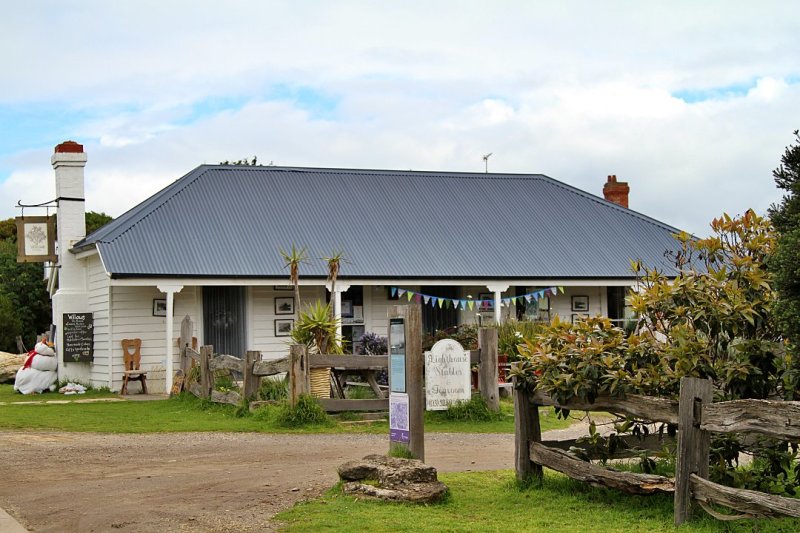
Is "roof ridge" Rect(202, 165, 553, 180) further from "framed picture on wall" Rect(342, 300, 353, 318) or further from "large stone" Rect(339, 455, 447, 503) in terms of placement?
"large stone" Rect(339, 455, 447, 503)

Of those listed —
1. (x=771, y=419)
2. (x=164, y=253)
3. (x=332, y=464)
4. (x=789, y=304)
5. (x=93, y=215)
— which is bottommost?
(x=332, y=464)

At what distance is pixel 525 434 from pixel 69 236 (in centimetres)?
1748

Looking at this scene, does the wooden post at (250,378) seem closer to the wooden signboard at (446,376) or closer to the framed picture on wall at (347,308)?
the wooden signboard at (446,376)

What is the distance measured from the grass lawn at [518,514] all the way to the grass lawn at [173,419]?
625 cm

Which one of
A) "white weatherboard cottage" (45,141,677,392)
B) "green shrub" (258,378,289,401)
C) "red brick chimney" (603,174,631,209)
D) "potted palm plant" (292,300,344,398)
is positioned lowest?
"green shrub" (258,378,289,401)

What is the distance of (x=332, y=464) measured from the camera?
12.1m

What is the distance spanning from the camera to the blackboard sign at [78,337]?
23891mm

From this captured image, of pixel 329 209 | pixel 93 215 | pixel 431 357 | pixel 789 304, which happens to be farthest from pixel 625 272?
pixel 93 215

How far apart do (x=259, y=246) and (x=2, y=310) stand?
16.3 meters

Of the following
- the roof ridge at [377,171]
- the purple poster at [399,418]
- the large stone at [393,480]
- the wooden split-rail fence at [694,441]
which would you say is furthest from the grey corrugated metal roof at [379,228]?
the wooden split-rail fence at [694,441]

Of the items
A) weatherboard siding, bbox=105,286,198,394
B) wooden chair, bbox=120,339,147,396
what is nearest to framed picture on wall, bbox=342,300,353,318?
weatherboard siding, bbox=105,286,198,394

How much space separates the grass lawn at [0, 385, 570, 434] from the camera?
16.0 m

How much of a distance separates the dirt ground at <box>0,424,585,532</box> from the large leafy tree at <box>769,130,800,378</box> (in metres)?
4.18

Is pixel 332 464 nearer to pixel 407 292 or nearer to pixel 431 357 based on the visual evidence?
pixel 431 357
